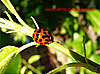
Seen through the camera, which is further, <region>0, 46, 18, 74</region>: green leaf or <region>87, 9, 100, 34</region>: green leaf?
<region>87, 9, 100, 34</region>: green leaf

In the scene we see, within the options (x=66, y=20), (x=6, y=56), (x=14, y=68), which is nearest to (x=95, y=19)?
(x=66, y=20)

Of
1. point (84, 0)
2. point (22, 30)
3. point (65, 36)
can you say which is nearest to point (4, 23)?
point (22, 30)

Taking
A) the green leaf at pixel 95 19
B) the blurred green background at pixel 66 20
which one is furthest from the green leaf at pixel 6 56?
the green leaf at pixel 95 19

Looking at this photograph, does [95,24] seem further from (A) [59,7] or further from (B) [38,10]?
(B) [38,10]

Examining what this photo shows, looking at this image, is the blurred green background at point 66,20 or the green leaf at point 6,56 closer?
the green leaf at point 6,56

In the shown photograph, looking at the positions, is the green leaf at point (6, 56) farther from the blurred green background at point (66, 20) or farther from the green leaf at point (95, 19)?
the green leaf at point (95, 19)

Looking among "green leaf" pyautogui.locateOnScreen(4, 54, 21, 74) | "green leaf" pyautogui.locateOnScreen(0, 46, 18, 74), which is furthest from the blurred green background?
"green leaf" pyautogui.locateOnScreen(0, 46, 18, 74)

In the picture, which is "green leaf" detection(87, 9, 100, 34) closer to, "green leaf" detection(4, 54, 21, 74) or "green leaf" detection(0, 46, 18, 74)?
"green leaf" detection(4, 54, 21, 74)

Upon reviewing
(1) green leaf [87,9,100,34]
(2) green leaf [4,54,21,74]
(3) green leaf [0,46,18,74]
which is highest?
(3) green leaf [0,46,18,74]
